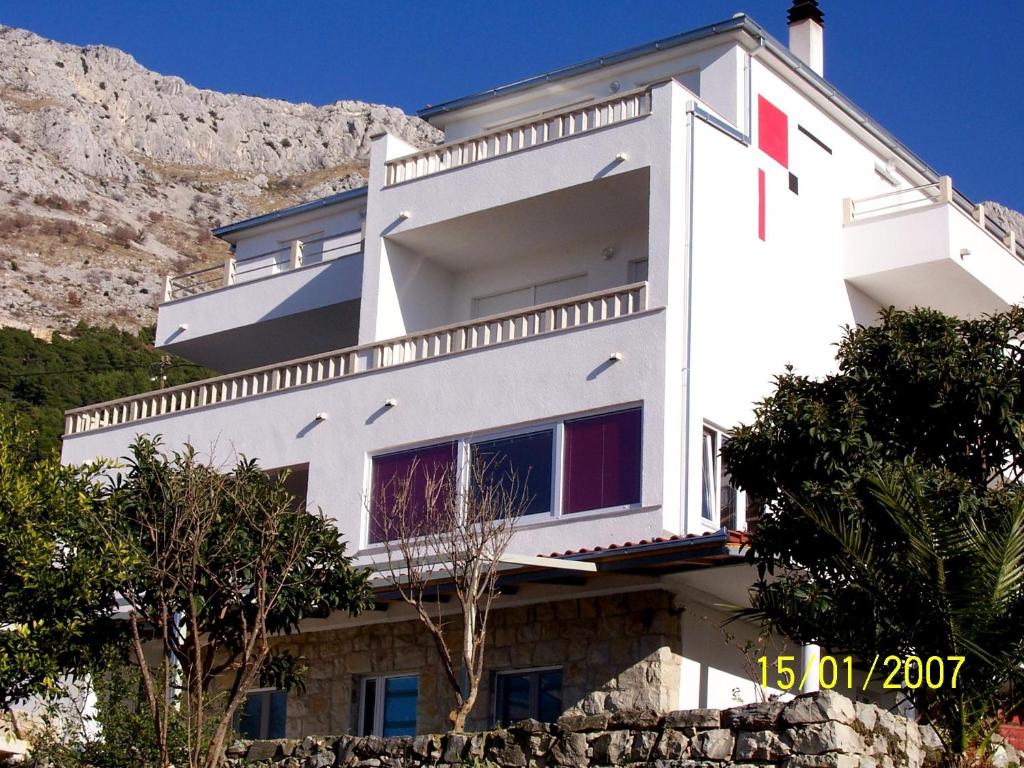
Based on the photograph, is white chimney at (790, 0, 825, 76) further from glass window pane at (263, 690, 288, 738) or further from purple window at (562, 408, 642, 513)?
glass window pane at (263, 690, 288, 738)

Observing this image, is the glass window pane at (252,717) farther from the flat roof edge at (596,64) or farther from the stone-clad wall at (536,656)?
the flat roof edge at (596,64)

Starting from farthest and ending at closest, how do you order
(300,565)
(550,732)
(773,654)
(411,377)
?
(411,377), (773,654), (300,565), (550,732)

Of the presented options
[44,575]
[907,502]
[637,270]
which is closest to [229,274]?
[637,270]

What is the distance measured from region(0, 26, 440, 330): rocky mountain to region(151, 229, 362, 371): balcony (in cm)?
4286

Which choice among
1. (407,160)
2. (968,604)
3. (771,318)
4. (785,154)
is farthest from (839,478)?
(407,160)

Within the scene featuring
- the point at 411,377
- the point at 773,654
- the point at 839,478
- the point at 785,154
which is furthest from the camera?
the point at 785,154

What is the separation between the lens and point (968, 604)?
14.4m

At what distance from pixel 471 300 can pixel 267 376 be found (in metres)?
4.04

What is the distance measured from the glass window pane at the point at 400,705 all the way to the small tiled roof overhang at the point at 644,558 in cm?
195

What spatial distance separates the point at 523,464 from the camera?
22.8 meters

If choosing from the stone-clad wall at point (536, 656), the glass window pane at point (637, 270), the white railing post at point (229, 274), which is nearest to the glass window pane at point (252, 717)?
the stone-clad wall at point (536, 656)

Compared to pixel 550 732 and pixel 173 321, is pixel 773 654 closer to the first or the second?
pixel 550 732

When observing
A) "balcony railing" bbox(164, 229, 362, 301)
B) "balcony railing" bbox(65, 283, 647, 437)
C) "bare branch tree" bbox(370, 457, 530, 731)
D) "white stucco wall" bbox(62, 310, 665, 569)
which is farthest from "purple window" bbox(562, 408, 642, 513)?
"balcony railing" bbox(164, 229, 362, 301)

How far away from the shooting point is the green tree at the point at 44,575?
15.2 m
